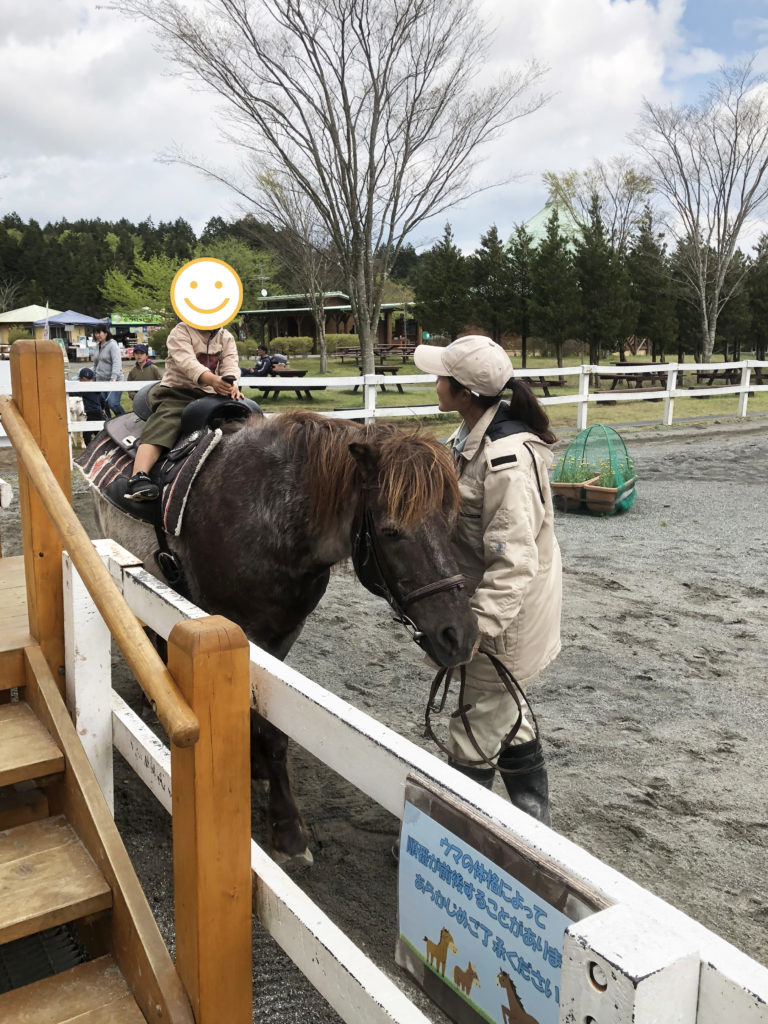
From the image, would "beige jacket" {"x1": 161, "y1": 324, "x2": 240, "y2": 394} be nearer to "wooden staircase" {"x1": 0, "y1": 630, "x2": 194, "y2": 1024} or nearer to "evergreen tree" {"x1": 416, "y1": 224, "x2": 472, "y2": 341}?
"wooden staircase" {"x1": 0, "y1": 630, "x2": 194, "y2": 1024}

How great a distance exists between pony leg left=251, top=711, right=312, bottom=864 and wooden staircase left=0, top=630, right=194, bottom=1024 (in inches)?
27.3

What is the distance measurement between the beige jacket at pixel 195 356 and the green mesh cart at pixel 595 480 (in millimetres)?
4957

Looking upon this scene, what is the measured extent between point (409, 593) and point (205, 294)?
244cm

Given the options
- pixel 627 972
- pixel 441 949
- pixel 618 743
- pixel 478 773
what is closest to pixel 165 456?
pixel 478 773

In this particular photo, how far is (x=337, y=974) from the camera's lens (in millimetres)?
1458

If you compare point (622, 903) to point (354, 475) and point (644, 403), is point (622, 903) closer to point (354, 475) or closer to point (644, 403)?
point (354, 475)

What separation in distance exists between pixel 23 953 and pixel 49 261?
283 ft

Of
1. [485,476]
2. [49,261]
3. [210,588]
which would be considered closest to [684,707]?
[485,476]

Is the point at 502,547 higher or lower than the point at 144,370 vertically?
lower

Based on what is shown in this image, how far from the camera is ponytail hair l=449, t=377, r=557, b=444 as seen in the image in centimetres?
247

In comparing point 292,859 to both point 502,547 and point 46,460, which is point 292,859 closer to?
point 502,547

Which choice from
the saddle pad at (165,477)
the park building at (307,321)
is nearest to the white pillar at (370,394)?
the saddle pad at (165,477)

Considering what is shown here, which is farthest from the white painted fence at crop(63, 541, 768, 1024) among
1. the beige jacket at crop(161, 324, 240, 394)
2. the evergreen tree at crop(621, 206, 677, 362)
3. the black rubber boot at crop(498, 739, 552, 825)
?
the evergreen tree at crop(621, 206, 677, 362)

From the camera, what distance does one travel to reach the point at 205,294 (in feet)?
13.2
